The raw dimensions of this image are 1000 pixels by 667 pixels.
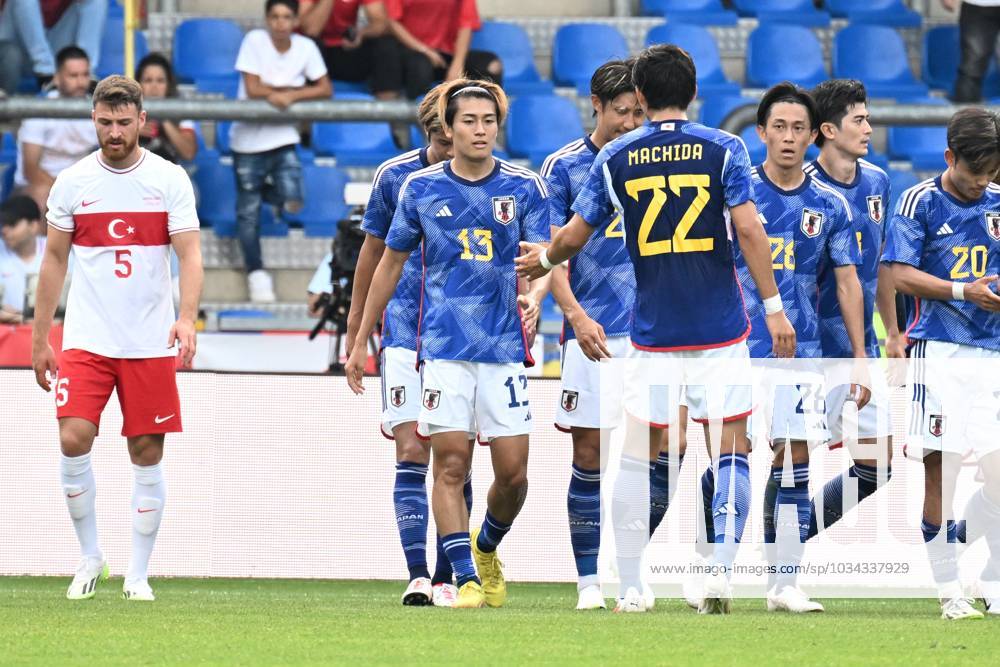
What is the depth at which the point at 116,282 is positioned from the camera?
25.8 ft

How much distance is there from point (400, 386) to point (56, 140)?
653 centimetres

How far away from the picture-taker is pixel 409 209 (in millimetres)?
7668

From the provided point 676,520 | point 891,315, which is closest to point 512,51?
point 676,520

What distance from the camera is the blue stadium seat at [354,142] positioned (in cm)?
1515

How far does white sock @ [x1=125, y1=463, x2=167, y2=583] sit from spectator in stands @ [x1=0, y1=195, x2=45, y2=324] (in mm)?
4041

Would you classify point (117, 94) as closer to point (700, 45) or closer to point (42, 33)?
point (42, 33)

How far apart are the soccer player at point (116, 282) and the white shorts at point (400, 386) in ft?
3.18

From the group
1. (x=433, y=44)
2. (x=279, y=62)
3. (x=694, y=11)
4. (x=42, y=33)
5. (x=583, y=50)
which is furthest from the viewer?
(x=694, y=11)

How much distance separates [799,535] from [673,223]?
1954 millimetres

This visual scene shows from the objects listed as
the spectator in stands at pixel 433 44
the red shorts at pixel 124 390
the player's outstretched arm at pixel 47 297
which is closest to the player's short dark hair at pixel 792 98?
the red shorts at pixel 124 390

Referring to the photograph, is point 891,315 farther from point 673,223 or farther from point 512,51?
point 512,51

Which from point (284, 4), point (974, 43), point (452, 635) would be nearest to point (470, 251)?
point (452, 635)

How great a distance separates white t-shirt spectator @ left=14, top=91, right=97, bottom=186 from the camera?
44.6ft

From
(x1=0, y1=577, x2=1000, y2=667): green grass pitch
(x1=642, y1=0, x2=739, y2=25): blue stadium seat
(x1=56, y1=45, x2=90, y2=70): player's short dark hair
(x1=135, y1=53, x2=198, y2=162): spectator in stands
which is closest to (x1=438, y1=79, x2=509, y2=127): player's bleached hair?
(x1=0, y1=577, x2=1000, y2=667): green grass pitch
